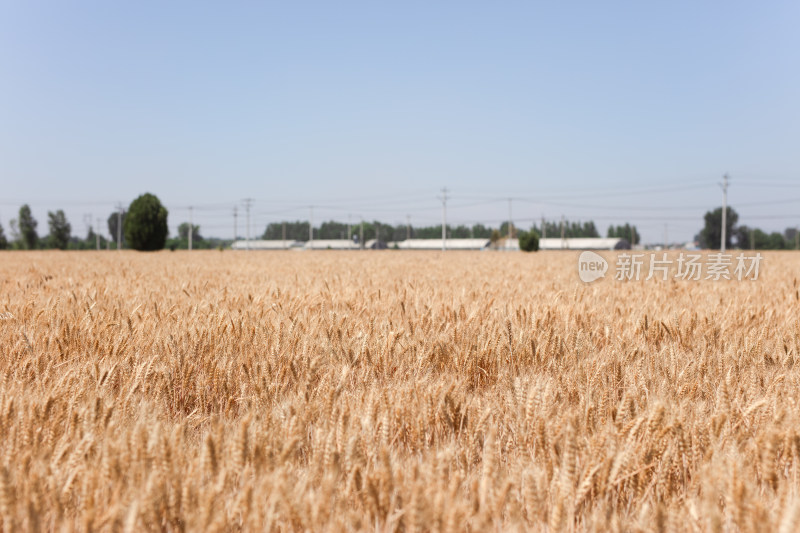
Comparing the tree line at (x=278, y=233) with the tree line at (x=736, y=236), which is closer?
the tree line at (x=278, y=233)

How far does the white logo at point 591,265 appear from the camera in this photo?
7.78 meters

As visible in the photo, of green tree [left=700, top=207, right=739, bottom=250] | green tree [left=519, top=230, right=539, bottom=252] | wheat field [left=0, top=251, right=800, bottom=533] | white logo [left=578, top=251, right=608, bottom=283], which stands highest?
green tree [left=700, top=207, right=739, bottom=250]

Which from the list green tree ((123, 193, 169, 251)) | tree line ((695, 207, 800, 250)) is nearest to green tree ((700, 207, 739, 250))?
tree line ((695, 207, 800, 250))

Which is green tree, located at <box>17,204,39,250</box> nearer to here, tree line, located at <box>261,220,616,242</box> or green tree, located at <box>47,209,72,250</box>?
green tree, located at <box>47,209,72,250</box>

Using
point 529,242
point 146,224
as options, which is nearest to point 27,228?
point 146,224

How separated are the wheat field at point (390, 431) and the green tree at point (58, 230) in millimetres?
99722

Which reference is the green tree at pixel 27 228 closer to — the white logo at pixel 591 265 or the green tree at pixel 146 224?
the green tree at pixel 146 224

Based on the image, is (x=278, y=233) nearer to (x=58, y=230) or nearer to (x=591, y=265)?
(x=58, y=230)

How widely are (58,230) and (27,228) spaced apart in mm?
7506

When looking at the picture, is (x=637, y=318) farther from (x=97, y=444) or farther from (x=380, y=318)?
(x=97, y=444)

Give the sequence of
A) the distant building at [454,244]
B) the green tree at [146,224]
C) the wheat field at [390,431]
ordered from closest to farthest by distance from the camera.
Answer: the wheat field at [390,431], the green tree at [146,224], the distant building at [454,244]

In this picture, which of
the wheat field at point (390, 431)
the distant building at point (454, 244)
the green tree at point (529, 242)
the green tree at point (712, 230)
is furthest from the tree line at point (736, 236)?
the wheat field at point (390, 431)

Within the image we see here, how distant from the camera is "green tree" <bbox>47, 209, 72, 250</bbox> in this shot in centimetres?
8612

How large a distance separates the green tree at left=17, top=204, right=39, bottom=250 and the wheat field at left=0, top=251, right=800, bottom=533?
93.9 m
